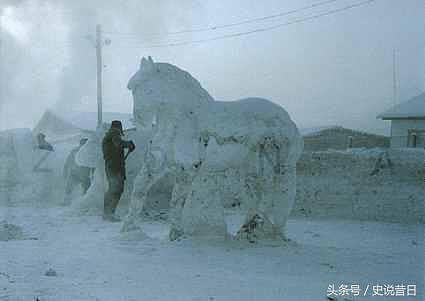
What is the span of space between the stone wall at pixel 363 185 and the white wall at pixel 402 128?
9092 millimetres

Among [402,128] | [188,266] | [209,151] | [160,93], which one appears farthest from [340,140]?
[188,266]

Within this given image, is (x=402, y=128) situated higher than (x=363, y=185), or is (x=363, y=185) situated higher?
(x=402, y=128)

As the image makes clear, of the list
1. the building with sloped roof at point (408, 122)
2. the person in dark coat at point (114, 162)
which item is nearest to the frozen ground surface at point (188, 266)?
the person in dark coat at point (114, 162)

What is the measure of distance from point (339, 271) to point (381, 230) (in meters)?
3.55

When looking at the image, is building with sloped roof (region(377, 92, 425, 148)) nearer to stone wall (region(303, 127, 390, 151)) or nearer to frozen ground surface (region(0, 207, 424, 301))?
stone wall (region(303, 127, 390, 151))

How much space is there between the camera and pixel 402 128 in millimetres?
19766

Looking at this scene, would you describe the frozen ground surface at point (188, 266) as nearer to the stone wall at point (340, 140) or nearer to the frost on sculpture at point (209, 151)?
the frost on sculpture at point (209, 151)

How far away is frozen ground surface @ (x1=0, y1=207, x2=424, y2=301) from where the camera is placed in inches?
181

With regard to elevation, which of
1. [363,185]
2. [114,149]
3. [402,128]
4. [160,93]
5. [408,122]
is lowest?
[363,185]

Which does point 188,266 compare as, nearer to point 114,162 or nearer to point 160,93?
point 160,93

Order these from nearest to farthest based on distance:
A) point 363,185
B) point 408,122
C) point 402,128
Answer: point 363,185 → point 408,122 → point 402,128

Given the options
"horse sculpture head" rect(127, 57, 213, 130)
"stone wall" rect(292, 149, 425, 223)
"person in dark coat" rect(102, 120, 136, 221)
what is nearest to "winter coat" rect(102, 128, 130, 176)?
"person in dark coat" rect(102, 120, 136, 221)

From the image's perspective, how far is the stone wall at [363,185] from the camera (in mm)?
9797

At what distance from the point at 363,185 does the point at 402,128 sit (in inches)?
408
